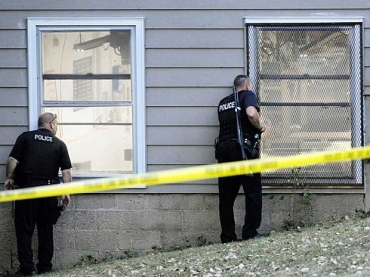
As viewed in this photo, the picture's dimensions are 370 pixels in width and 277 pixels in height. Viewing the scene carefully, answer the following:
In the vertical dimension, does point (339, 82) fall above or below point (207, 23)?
below

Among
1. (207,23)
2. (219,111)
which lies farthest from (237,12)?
(219,111)

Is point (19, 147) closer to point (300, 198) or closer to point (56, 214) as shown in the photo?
point (56, 214)

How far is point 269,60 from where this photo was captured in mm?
8352

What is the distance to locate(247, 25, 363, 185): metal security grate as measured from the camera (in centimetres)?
830

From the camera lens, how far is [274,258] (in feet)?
23.0

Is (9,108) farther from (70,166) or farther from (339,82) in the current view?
(339,82)

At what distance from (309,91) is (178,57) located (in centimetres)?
139

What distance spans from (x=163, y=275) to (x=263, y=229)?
172 cm

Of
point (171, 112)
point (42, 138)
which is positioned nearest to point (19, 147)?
point (42, 138)

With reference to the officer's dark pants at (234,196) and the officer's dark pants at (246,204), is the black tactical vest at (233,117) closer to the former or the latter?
the officer's dark pants at (234,196)

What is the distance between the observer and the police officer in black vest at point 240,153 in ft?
25.9

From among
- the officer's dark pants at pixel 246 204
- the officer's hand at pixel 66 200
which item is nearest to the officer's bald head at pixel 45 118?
the officer's hand at pixel 66 200

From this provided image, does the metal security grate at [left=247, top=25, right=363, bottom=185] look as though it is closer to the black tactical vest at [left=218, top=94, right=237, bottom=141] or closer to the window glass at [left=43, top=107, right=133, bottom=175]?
the black tactical vest at [left=218, top=94, right=237, bottom=141]

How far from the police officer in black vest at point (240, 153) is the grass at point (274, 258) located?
0.24 meters
